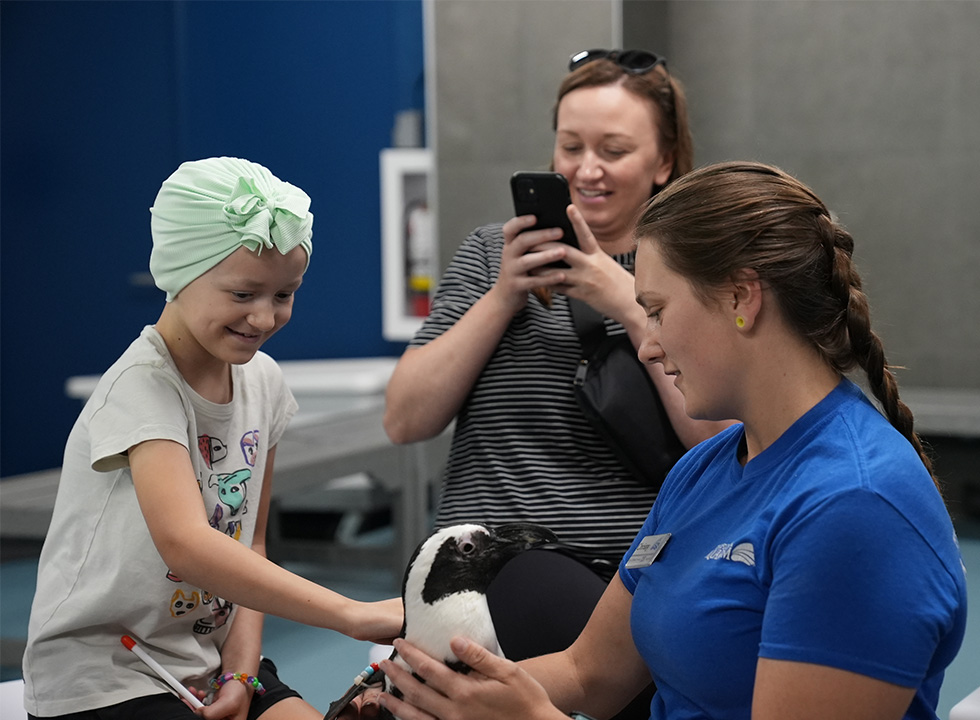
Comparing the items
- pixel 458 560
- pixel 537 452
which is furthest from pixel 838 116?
pixel 458 560

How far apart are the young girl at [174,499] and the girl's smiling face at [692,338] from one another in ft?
1.63

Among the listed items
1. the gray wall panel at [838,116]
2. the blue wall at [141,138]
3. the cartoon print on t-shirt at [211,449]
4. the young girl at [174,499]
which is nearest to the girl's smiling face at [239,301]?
the young girl at [174,499]

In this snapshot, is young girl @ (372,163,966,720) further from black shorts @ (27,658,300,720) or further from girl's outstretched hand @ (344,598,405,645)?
black shorts @ (27,658,300,720)

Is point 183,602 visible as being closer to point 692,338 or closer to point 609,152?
point 692,338

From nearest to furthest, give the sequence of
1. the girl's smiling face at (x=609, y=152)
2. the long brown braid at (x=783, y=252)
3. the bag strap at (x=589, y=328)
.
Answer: the long brown braid at (x=783, y=252) < the bag strap at (x=589, y=328) < the girl's smiling face at (x=609, y=152)

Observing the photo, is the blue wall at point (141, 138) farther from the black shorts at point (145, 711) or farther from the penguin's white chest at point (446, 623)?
the penguin's white chest at point (446, 623)

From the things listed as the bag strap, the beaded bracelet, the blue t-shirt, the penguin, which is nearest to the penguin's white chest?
the penguin

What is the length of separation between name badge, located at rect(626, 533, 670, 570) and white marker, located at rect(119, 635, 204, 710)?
2.07 ft

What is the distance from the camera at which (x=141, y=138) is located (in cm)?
604

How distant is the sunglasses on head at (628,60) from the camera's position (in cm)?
219

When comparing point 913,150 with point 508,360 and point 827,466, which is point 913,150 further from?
point 827,466

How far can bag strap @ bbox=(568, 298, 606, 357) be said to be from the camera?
202 cm

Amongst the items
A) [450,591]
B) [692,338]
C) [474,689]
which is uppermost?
[692,338]

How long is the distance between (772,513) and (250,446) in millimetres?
807
